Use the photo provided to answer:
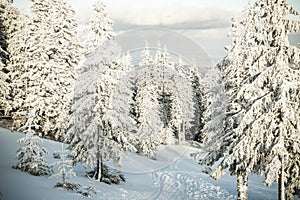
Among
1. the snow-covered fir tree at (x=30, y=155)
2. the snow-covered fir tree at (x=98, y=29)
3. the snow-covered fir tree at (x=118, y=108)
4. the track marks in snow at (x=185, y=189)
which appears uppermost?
the snow-covered fir tree at (x=98, y=29)

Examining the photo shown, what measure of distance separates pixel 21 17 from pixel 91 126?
63.6 ft

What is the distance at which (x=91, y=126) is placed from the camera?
2098cm

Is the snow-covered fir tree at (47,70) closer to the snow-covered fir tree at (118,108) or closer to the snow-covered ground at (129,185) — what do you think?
the snow-covered ground at (129,185)

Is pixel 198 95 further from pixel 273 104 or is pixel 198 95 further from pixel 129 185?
pixel 273 104

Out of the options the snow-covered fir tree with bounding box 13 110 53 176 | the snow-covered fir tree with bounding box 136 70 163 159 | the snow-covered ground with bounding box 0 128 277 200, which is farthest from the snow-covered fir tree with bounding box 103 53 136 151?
the snow-covered fir tree with bounding box 136 70 163 159

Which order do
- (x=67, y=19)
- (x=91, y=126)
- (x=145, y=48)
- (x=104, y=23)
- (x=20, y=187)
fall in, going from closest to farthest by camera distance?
(x=20, y=187) < (x=91, y=126) < (x=104, y=23) < (x=67, y=19) < (x=145, y=48)

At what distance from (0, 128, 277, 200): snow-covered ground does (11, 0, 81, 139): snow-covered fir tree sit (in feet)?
9.46

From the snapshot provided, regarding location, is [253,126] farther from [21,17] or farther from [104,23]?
[21,17]

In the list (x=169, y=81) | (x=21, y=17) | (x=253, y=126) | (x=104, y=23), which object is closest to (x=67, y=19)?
(x=21, y=17)

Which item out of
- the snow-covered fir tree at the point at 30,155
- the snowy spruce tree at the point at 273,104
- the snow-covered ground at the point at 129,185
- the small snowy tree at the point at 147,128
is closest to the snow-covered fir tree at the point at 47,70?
the snow-covered ground at the point at 129,185

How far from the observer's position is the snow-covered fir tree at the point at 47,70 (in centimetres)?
2947

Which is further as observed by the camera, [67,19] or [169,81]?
[169,81]

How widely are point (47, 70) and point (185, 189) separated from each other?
17515 millimetres

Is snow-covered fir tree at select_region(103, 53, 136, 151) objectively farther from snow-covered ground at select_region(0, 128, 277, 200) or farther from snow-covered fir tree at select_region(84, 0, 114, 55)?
snow-covered ground at select_region(0, 128, 277, 200)
